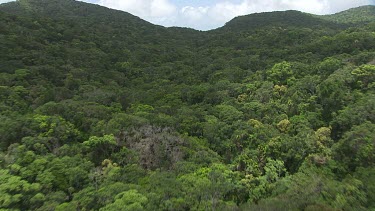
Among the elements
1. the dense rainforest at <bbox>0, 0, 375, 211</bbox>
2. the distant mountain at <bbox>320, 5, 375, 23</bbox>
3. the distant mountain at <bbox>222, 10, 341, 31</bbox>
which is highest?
the distant mountain at <bbox>320, 5, 375, 23</bbox>

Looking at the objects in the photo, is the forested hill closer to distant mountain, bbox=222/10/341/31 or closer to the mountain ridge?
the mountain ridge

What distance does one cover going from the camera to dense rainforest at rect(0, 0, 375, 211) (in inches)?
951

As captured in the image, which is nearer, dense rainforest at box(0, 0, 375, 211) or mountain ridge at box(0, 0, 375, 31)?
dense rainforest at box(0, 0, 375, 211)

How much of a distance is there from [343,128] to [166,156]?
68.1ft

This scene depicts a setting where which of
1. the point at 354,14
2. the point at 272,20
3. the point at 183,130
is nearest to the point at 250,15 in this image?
the point at 272,20

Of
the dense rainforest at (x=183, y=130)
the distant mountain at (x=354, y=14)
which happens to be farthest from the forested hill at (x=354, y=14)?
the dense rainforest at (x=183, y=130)

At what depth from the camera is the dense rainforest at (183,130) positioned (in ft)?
79.3

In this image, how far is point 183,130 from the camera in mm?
40156

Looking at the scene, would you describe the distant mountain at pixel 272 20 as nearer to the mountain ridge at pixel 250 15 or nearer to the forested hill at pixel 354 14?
the mountain ridge at pixel 250 15

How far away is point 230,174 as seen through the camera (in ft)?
98.0

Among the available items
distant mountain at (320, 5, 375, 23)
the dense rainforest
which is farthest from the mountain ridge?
the dense rainforest

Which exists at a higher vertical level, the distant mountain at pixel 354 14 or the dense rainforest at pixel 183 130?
the distant mountain at pixel 354 14

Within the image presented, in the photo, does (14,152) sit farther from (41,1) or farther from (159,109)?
(41,1)

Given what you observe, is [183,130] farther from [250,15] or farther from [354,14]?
[354,14]
